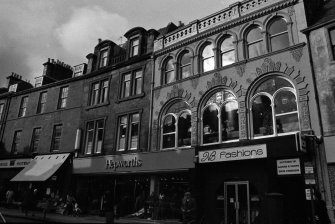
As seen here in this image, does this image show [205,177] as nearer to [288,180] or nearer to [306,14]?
[288,180]

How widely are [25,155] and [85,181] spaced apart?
6.45 meters

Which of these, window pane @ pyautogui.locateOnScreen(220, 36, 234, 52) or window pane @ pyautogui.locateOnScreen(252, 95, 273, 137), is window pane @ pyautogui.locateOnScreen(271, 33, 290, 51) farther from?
window pane @ pyautogui.locateOnScreen(252, 95, 273, 137)

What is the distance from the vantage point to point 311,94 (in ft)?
40.4

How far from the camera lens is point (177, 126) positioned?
16.6 meters

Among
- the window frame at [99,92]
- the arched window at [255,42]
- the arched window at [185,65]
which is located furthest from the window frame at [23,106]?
the arched window at [255,42]

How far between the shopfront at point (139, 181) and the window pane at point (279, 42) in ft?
21.4

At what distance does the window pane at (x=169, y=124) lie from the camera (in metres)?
16.8

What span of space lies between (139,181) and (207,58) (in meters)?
8.24

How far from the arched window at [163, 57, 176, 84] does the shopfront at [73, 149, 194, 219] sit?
475cm

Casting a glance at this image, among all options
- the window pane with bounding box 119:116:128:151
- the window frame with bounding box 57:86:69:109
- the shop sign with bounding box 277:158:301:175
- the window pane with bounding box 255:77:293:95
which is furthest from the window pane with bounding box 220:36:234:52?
the window frame with bounding box 57:86:69:109

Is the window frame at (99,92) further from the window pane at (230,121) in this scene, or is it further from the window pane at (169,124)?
→ the window pane at (230,121)

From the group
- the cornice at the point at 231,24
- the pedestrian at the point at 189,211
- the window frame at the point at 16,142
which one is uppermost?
the cornice at the point at 231,24

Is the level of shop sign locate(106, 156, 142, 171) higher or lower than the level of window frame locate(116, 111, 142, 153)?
lower

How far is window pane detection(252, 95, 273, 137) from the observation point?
43.7ft
